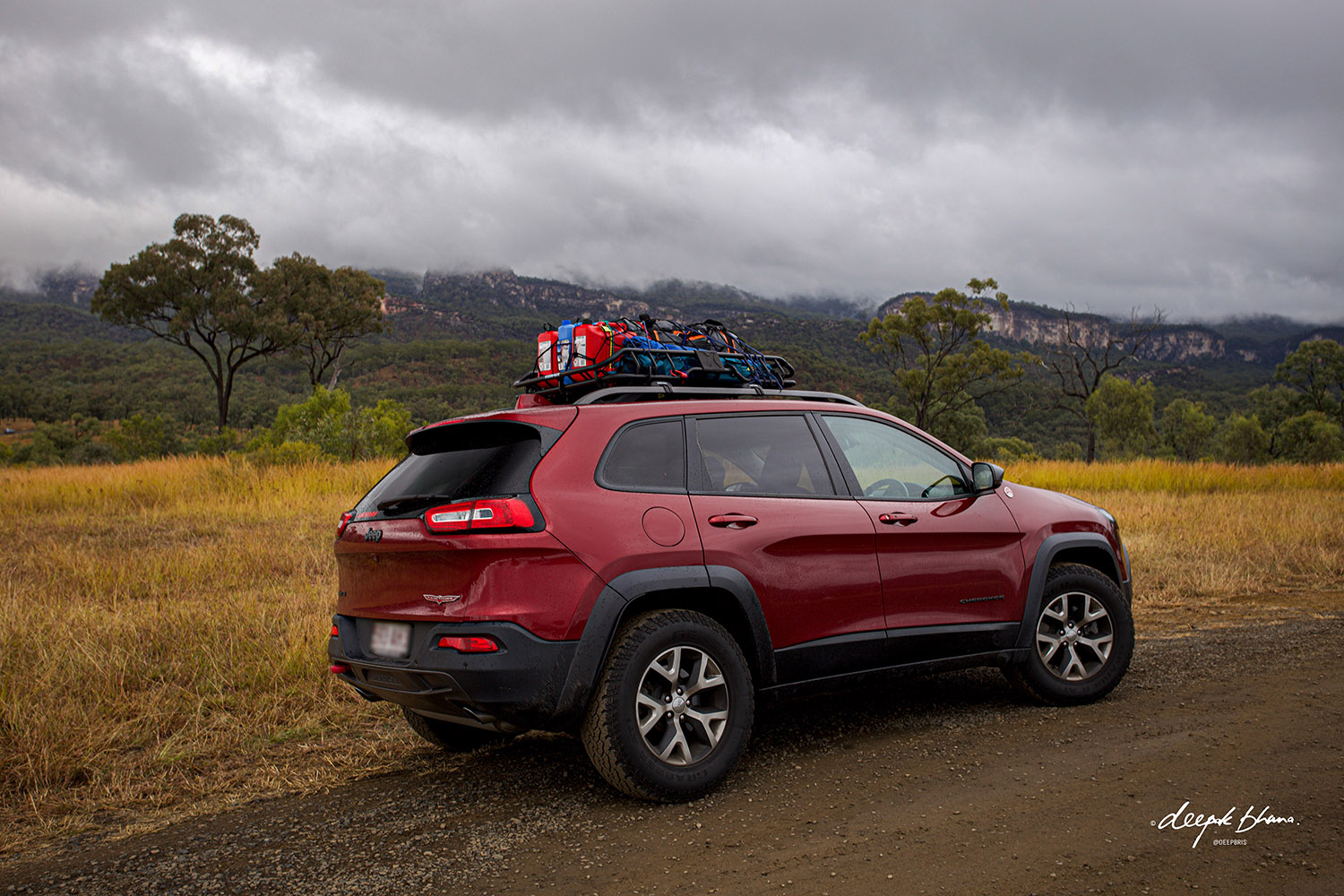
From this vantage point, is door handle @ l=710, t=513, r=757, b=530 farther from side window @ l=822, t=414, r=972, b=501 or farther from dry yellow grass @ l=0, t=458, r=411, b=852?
dry yellow grass @ l=0, t=458, r=411, b=852

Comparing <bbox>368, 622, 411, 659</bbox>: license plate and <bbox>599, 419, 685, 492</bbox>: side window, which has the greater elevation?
Answer: <bbox>599, 419, 685, 492</bbox>: side window

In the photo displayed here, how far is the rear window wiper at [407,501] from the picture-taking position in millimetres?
3547


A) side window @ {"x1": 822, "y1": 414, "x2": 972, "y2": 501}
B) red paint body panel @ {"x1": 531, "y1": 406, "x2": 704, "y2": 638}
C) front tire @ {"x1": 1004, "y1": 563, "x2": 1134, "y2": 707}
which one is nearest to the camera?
red paint body panel @ {"x1": 531, "y1": 406, "x2": 704, "y2": 638}

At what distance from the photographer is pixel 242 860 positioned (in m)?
3.27

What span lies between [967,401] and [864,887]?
41.9 m

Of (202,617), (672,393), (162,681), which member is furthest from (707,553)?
(202,617)

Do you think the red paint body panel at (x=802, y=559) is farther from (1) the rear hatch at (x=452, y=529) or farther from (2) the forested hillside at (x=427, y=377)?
(2) the forested hillside at (x=427, y=377)

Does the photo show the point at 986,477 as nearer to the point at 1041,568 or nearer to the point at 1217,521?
the point at 1041,568

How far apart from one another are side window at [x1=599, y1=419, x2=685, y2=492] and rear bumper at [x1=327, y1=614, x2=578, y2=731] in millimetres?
731

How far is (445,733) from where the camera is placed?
14.5 feet

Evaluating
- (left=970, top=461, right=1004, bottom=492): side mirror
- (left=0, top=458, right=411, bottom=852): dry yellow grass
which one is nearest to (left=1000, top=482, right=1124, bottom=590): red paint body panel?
(left=970, top=461, right=1004, bottom=492): side mirror

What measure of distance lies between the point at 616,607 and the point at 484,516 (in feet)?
2.10

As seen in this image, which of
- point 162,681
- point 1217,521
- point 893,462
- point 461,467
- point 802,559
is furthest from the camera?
point 1217,521

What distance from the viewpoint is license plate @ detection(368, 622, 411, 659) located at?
350cm
